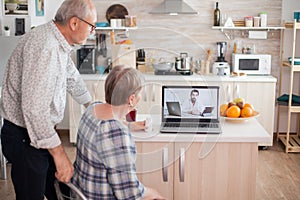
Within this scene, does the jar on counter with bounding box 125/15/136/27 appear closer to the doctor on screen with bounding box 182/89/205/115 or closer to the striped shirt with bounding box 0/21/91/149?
the doctor on screen with bounding box 182/89/205/115

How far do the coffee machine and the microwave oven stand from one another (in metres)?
0.11

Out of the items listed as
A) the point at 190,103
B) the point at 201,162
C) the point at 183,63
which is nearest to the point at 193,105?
the point at 190,103

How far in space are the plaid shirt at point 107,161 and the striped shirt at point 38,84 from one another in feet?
0.54

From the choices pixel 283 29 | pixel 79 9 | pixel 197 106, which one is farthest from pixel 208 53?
pixel 79 9

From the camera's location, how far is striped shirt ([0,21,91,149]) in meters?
1.95

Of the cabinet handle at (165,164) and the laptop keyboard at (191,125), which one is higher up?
the laptop keyboard at (191,125)

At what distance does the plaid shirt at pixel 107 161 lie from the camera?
191 cm

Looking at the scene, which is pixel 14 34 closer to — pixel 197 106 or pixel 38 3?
pixel 38 3

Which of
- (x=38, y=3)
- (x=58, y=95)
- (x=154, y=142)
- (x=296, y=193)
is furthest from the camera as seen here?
(x=38, y=3)

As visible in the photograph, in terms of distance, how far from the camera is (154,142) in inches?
98.6

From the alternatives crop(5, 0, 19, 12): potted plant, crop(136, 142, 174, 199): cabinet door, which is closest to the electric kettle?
crop(5, 0, 19, 12): potted plant

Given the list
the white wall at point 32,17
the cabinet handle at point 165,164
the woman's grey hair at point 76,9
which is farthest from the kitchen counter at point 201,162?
the white wall at point 32,17

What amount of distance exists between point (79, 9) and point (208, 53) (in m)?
3.28

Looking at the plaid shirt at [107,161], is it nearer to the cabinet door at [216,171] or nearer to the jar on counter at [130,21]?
the cabinet door at [216,171]
